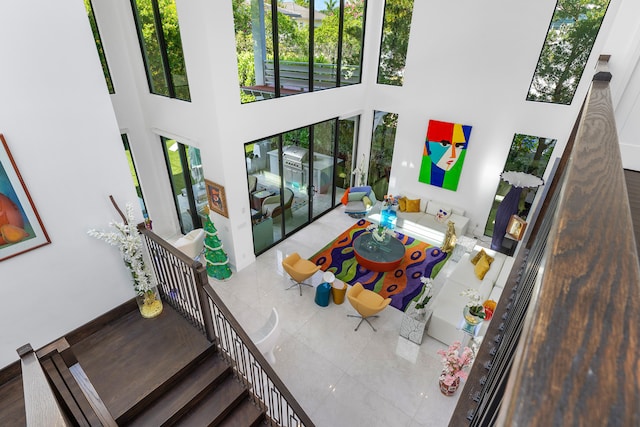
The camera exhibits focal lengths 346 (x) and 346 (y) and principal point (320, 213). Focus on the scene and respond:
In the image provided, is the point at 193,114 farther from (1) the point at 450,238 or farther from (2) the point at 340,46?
(1) the point at 450,238

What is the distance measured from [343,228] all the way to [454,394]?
17.2 ft

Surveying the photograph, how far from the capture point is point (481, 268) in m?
7.14

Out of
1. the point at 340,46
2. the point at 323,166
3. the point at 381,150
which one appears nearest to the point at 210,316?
the point at 323,166

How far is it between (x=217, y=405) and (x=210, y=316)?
3.43 feet

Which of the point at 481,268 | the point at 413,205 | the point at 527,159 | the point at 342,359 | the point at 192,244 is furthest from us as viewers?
the point at 413,205

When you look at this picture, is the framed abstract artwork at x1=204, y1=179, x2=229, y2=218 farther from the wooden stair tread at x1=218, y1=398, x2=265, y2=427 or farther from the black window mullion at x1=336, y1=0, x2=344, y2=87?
the black window mullion at x1=336, y1=0, x2=344, y2=87

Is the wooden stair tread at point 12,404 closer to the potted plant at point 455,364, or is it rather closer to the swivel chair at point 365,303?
the swivel chair at point 365,303

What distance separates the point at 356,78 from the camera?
32.0 feet

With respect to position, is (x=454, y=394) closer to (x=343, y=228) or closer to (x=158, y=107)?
(x=343, y=228)

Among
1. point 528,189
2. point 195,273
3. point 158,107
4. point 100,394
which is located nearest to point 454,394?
point 195,273

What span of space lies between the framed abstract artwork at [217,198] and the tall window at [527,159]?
6791 mm

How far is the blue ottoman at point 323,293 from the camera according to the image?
6.96 metres

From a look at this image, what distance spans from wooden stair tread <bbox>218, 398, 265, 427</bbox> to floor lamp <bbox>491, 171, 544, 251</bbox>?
7.02m

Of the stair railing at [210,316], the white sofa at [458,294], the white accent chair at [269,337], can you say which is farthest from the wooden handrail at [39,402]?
the white sofa at [458,294]
